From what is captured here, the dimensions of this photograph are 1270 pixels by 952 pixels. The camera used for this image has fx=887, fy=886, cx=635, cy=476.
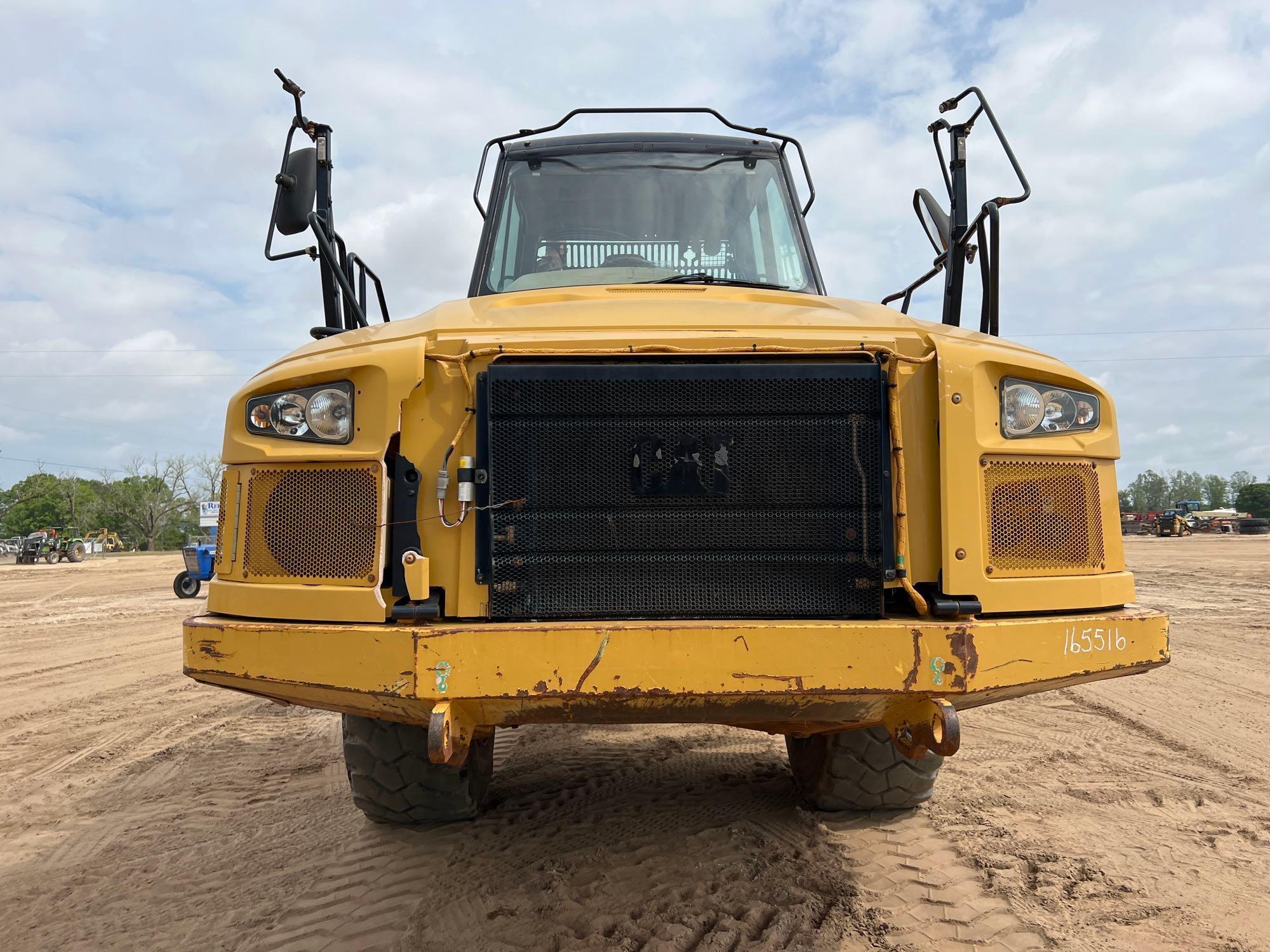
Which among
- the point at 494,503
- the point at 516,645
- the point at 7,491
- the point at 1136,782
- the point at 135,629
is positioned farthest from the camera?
the point at 7,491

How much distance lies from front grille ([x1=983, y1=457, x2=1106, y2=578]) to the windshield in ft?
6.14

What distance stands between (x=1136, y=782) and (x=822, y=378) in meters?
3.39

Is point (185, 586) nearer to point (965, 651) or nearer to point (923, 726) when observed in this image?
point (923, 726)

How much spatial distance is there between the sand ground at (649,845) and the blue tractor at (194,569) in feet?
33.2

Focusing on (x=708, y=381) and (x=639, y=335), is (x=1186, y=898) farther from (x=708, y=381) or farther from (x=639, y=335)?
(x=639, y=335)

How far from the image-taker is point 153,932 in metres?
3.08

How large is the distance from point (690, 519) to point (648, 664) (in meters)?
0.46

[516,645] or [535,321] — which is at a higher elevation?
[535,321]

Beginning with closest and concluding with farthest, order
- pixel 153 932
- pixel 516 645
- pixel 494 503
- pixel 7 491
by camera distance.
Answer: pixel 516 645, pixel 494 503, pixel 153 932, pixel 7 491

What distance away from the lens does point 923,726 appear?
2.39 meters

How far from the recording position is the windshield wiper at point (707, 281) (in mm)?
3711

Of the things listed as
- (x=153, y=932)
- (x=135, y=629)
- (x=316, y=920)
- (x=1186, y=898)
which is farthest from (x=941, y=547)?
(x=135, y=629)

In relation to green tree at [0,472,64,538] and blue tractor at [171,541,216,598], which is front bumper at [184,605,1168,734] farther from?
green tree at [0,472,64,538]

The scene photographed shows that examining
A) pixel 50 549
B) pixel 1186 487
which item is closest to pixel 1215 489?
pixel 1186 487
